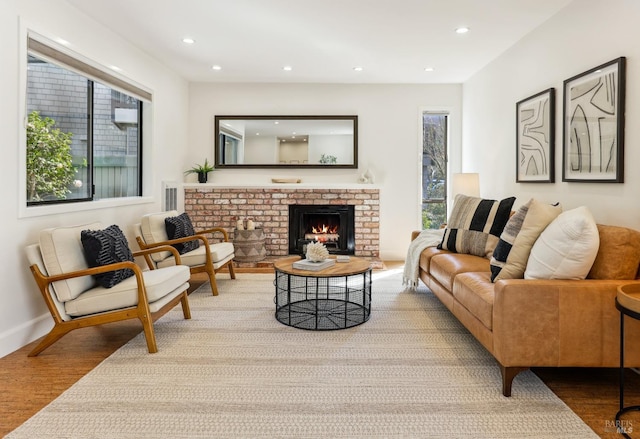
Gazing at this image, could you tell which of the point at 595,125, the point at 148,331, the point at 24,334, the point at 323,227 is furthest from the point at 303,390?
the point at 323,227

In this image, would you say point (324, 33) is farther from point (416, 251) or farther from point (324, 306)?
point (324, 306)

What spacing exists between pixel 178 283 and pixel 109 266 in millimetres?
550

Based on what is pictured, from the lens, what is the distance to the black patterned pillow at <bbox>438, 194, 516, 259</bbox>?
360 cm

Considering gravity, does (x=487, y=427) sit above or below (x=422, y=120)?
below

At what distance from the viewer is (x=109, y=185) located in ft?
14.3

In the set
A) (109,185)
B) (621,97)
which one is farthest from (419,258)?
(109,185)

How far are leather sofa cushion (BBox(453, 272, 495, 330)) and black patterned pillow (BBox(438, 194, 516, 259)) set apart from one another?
70 cm

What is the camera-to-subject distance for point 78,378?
7.85 feet

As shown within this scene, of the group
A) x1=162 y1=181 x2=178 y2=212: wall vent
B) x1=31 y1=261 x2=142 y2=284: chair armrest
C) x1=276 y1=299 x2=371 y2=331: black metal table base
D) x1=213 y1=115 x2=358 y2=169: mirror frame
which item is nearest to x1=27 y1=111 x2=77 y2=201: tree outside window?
x1=31 y1=261 x2=142 y2=284: chair armrest

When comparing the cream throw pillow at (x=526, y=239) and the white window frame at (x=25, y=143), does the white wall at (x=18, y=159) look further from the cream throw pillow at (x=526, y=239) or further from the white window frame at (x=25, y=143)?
the cream throw pillow at (x=526, y=239)

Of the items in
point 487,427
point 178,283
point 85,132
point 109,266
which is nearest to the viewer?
point 487,427

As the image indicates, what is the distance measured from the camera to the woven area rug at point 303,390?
1895mm

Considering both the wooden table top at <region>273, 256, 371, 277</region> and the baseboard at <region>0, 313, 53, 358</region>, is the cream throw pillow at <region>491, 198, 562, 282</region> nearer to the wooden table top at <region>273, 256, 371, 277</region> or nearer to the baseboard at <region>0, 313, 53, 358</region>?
the wooden table top at <region>273, 256, 371, 277</region>

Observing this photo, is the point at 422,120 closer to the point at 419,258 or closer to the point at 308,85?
the point at 308,85
